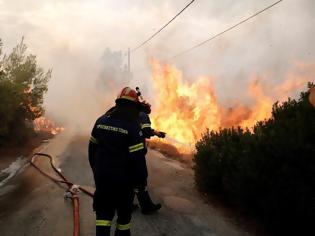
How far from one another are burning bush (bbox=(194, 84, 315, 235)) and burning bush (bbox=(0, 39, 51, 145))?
47.2 ft

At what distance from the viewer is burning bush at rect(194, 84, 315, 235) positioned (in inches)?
221

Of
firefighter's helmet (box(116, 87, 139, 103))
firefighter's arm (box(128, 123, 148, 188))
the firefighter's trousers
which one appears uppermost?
firefighter's helmet (box(116, 87, 139, 103))

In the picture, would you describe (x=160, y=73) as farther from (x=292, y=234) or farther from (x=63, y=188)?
(x=292, y=234)

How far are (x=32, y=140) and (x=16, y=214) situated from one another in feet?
56.4

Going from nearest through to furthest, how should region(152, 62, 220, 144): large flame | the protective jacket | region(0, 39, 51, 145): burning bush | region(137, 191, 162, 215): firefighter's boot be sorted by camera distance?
the protective jacket → region(137, 191, 162, 215): firefighter's boot → region(0, 39, 51, 145): burning bush → region(152, 62, 220, 144): large flame

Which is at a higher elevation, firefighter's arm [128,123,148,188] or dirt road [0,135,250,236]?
firefighter's arm [128,123,148,188]

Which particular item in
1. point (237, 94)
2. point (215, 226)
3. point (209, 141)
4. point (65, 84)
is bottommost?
point (215, 226)

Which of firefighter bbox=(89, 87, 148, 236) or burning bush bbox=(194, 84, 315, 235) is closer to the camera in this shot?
firefighter bbox=(89, 87, 148, 236)

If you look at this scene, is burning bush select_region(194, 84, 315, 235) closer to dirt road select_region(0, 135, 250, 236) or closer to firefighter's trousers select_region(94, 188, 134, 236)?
dirt road select_region(0, 135, 250, 236)

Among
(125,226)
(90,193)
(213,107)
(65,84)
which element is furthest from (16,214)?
(65,84)

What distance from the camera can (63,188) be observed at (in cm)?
1016

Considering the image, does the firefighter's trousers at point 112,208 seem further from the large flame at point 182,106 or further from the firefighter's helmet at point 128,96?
the large flame at point 182,106

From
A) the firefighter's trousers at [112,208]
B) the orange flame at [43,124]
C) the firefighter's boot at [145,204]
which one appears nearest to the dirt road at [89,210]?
the firefighter's boot at [145,204]

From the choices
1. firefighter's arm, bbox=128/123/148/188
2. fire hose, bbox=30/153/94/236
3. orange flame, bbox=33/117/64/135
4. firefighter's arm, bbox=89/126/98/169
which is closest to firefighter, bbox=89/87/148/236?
firefighter's arm, bbox=128/123/148/188
